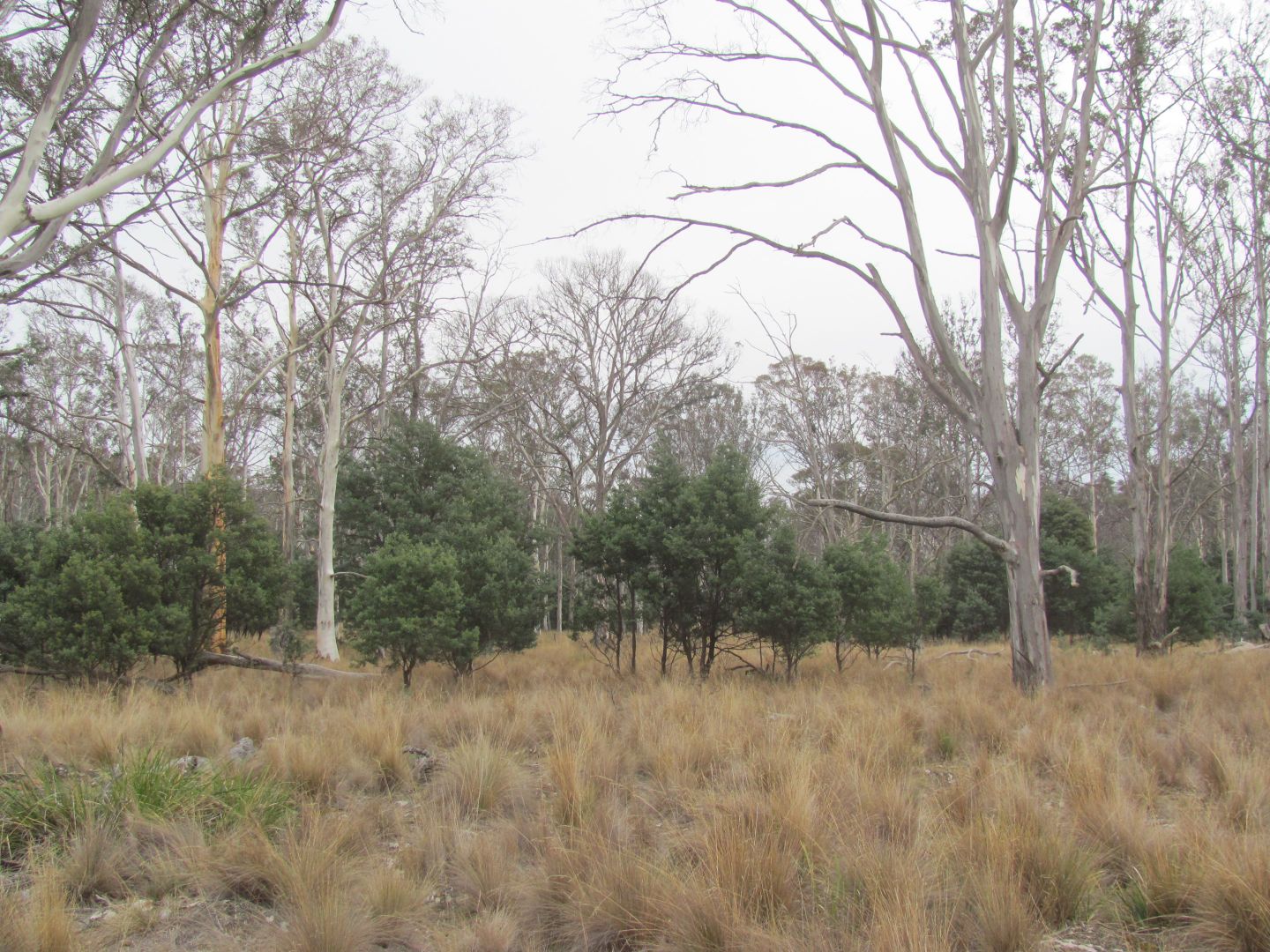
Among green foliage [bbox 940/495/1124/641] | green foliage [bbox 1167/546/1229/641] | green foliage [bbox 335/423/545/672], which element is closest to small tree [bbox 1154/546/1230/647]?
green foliage [bbox 1167/546/1229/641]

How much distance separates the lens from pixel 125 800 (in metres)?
4.13

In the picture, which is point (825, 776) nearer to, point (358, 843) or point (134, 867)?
point (358, 843)

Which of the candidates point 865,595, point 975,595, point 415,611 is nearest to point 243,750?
point 415,611

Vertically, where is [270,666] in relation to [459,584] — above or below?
below

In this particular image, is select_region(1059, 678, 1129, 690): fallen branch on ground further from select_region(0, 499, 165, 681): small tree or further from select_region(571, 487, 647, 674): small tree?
select_region(0, 499, 165, 681): small tree

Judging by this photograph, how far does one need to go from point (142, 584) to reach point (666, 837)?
8517 mm

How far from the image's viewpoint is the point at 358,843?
4055 mm

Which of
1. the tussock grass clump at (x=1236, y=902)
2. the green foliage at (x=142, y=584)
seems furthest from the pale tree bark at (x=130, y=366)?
the tussock grass clump at (x=1236, y=902)

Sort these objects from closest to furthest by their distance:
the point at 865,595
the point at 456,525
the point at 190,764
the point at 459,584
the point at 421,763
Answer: the point at 190,764 → the point at 421,763 → the point at 459,584 → the point at 865,595 → the point at 456,525

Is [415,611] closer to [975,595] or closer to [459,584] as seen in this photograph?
[459,584]

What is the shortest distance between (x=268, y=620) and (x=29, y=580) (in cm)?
279

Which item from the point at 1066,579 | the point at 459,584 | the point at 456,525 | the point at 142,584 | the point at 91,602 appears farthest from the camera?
the point at 1066,579

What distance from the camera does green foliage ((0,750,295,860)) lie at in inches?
156

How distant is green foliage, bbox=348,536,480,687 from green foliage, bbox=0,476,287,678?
5.03 feet
